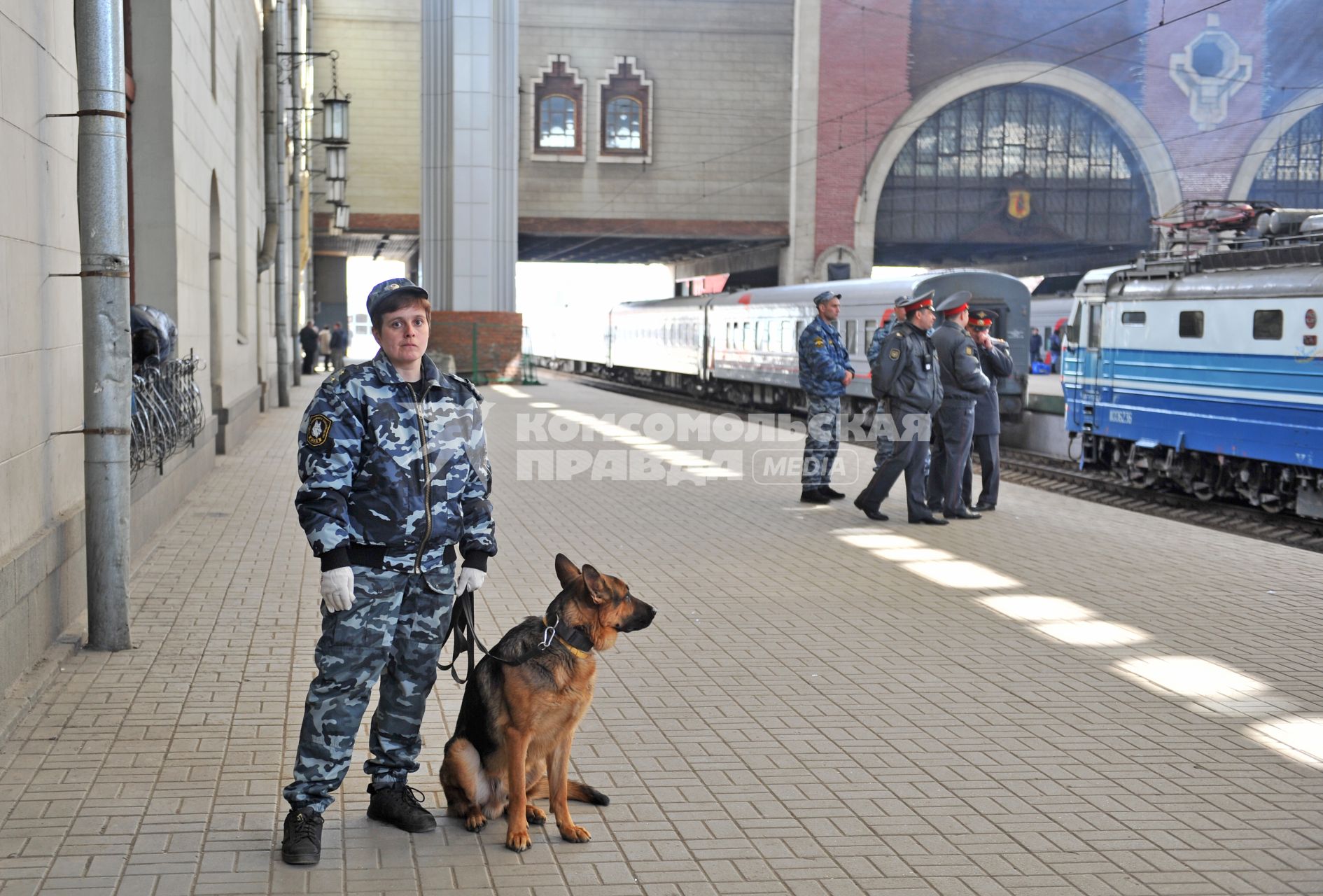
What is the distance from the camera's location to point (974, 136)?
46406 mm

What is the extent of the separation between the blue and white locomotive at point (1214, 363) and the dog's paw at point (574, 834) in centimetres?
1057

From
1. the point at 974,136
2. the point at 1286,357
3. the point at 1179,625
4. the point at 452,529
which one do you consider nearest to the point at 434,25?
the point at 974,136

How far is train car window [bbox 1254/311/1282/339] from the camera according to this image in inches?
536

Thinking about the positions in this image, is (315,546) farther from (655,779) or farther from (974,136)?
(974,136)

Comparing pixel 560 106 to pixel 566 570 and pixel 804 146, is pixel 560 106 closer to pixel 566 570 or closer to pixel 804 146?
pixel 804 146

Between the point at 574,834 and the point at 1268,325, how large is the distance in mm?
11432

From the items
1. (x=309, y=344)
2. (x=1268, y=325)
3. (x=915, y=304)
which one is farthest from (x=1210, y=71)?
(x=915, y=304)

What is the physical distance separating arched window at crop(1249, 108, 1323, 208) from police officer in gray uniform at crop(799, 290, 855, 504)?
119 feet

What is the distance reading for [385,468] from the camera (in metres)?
4.36

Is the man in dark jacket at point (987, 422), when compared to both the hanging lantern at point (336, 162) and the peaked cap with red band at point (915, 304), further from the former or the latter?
the hanging lantern at point (336, 162)

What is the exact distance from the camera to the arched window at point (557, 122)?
45969 mm

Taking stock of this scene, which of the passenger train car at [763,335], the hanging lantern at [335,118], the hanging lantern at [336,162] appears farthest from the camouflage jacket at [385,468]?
the hanging lantern at [336,162]

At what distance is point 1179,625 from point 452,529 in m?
5.14

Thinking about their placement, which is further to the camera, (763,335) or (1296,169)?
(1296,169)
